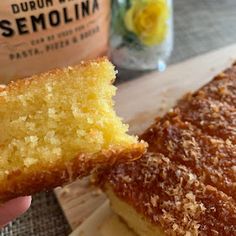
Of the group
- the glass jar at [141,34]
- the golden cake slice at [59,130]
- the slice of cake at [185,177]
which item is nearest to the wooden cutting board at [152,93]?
the glass jar at [141,34]

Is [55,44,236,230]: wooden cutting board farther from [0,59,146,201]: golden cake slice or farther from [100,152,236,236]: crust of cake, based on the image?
[0,59,146,201]: golden cake slice

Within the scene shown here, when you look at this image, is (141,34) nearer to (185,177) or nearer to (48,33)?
(48,33)

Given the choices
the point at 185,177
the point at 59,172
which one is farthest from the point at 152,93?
the point at 59,172

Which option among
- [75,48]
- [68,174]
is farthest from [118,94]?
[68,174]

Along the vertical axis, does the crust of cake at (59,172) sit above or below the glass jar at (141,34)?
above

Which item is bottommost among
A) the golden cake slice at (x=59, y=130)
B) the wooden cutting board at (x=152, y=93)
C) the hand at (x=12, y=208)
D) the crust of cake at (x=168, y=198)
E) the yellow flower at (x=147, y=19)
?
the wooden cutting board at (x=152, y=93)

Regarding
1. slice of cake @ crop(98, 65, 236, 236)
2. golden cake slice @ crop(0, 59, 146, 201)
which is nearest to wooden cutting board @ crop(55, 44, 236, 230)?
slice of cake @ crop(98, 65, 236, 236)

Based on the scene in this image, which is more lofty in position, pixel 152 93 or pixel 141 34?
pixel 141 34

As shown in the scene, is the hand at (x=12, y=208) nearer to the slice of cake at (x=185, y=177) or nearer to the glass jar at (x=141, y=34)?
the slice of cake at (x=185, y=177)
